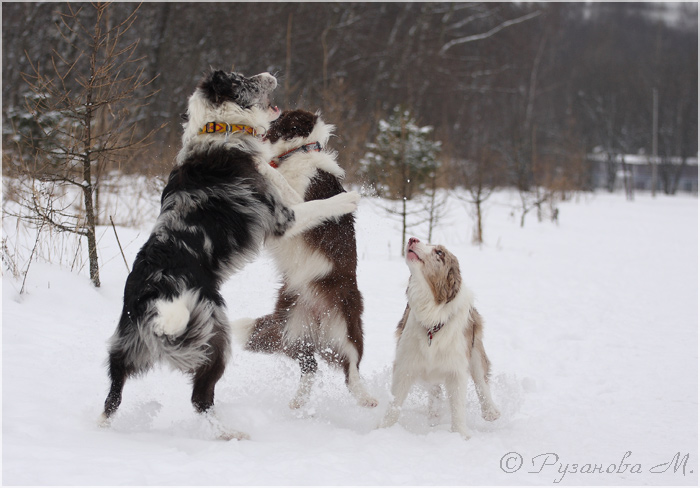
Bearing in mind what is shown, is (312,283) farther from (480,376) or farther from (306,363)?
(480,376)

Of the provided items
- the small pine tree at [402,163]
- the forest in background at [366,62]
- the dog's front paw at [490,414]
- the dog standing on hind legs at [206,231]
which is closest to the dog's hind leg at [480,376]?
the dog's front paw at [490,414]

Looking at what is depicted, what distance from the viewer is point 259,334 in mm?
3814

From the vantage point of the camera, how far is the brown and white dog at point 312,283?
3.67 m

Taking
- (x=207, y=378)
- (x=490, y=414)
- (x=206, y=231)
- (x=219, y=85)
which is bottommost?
(x=490, y=414)

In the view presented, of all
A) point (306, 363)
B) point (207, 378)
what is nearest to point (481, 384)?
point (306, 363)

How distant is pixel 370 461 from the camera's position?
2.72 metres

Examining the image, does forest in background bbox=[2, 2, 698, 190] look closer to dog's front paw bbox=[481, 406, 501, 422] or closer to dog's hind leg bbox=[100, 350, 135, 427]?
dog's front paw bbox=[481, 406, 501, 422]

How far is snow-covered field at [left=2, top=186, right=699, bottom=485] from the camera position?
251cm

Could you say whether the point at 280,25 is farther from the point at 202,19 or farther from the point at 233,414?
the point at 233,414

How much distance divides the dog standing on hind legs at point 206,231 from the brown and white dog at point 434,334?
63 centimetres

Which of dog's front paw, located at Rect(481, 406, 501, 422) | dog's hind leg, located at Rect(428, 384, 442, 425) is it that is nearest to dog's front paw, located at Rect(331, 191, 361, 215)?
dog's hind leg, located at Rect(428, 384, 442, 425)

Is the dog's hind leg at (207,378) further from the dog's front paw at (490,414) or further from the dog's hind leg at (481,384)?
the dog's front paw at (490,414)

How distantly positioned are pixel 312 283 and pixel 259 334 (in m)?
0.53

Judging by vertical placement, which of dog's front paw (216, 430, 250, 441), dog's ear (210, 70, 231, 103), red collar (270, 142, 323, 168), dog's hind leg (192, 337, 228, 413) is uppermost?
dog's ear (210, 70, 231, 103)
